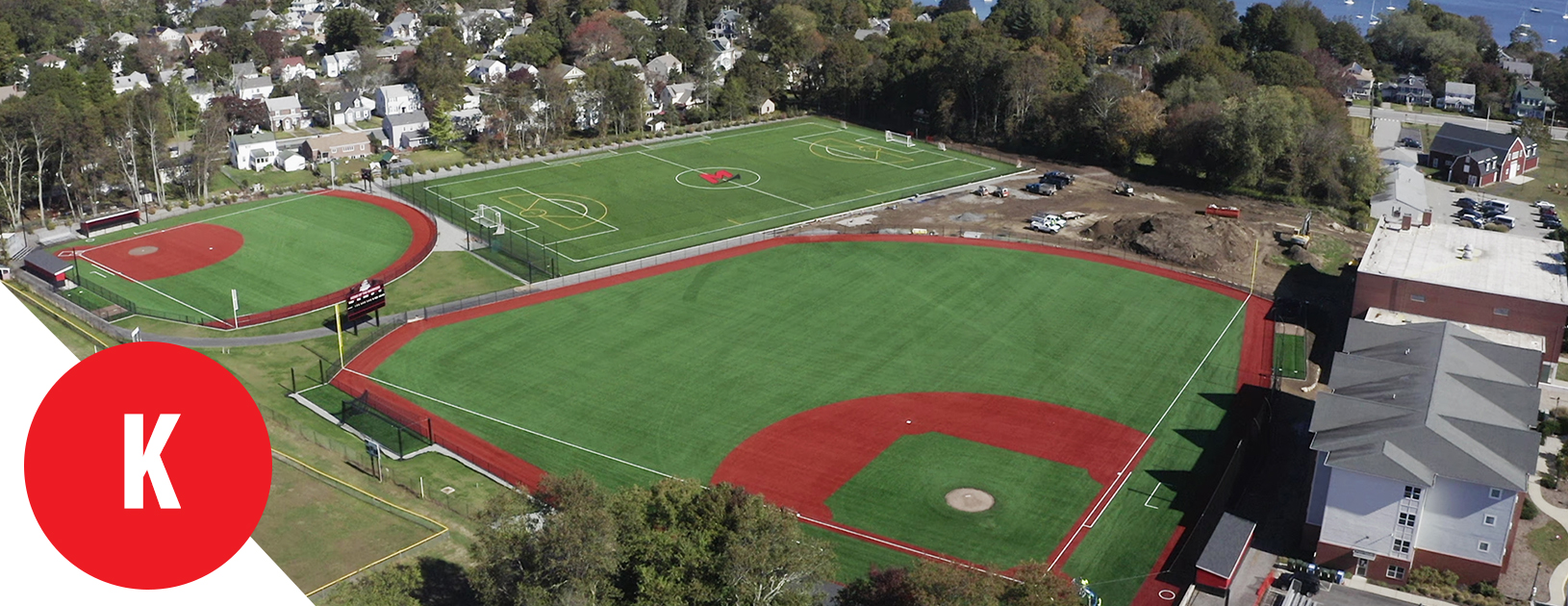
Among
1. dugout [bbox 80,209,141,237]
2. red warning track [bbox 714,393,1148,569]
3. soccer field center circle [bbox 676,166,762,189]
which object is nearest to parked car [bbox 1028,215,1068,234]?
soccer field center circle [bbox 676,166,762,189]

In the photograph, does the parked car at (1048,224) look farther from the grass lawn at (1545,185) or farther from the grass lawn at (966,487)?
the grass lawn at (1545,185)

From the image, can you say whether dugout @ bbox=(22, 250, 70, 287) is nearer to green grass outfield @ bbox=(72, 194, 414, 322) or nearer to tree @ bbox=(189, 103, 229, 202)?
green grass outfield @ bbox=(72, 194, 414, 322)

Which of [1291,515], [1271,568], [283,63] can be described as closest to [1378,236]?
[1291,515]

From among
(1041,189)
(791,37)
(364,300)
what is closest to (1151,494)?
(364,300)

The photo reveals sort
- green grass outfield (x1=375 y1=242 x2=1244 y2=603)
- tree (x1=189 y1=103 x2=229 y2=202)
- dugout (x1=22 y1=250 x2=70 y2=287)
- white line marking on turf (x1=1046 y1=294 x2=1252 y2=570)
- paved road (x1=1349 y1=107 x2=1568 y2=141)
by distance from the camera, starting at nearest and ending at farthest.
Answer: white line marking on turf (x1=1046 y1=294 x2=1252 y2=570) < green grass outfield (x1=375 y1=242 x2=1244 y2=603) < dugout (x1=22 y1=250 x2=70 y2=287) < tree (x1=189 y1=103 x2=229 y2=202) < paved road (x1=1349 y1=107 x2=1568 y2=141)

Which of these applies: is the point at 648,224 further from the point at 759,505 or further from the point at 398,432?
the point at 759,505

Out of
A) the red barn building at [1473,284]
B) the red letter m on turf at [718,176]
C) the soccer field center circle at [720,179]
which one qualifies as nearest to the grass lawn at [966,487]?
the red barn building at [1473,284]

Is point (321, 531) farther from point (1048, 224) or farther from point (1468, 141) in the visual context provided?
point (1468, 141)
